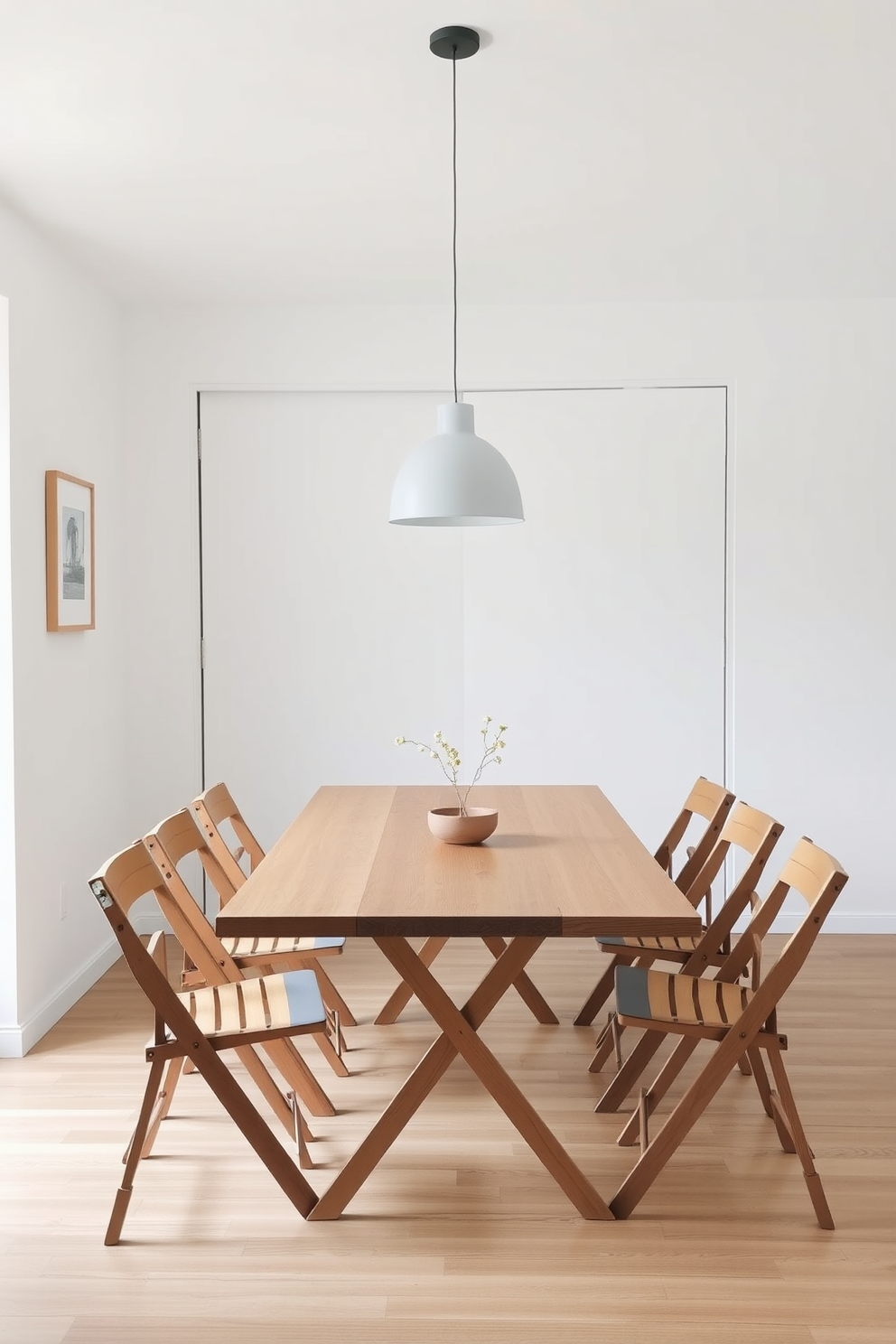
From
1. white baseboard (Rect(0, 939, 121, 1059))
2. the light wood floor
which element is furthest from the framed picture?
the light wood floor

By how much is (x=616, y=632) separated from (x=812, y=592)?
3.06ft

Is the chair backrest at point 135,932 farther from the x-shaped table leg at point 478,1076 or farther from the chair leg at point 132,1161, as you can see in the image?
the x-shaped table leg at point 478,1076

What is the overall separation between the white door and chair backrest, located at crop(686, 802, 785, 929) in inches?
70.6

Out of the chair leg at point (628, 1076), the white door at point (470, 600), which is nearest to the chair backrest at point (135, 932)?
the chair leg at point (628, 1076)

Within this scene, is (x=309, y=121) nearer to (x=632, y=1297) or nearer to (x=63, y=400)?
(x=63, y=400)

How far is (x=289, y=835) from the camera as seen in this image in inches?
132

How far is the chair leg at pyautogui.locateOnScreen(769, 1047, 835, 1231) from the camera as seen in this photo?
2.64m

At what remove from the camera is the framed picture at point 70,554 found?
4164 mm

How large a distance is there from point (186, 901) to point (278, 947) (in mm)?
359

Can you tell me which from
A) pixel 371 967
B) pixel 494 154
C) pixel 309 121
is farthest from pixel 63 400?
pixel 371 967

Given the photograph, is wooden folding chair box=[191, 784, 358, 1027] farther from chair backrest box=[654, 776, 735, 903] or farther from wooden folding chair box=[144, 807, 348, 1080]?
chair backrest box=[654, 776, 735, 903]

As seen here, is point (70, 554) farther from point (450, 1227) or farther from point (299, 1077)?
point (450, 1227)

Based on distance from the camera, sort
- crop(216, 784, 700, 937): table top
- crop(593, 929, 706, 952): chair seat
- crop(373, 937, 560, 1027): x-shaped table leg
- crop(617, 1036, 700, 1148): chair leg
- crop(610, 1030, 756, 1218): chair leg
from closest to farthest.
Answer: crop(216, 784, 700, 937): table top < crop(610, 1030, 756, 1218): chair leg < crop(617, 1036, 700, 1148): chair leg < crop(593, 929, 706, 952): chair seat < crop(373, 937, 560, 1027): x-shaped table leg

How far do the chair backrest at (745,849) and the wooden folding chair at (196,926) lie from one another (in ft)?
3.93
